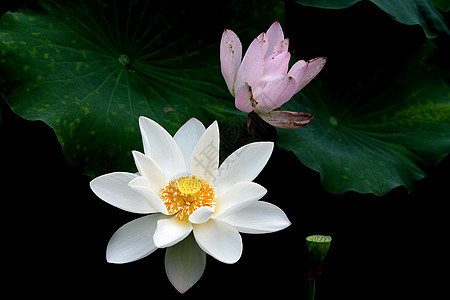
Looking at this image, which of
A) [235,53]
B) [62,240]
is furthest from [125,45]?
[62,240]

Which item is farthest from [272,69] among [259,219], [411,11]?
[411,11]

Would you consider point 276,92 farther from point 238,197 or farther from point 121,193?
point 121,193

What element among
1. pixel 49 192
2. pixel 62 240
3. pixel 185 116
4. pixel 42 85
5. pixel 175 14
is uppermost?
pixel 175 14

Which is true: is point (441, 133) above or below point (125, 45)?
below

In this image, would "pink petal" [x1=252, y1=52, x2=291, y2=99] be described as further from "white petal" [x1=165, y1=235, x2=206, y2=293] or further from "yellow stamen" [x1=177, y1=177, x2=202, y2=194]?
"white petal" [x1=165, y1=235, x2=206, y2=293]

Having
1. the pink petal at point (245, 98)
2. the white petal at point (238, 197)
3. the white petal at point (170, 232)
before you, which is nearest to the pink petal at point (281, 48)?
the pink petal at point (245, 98)

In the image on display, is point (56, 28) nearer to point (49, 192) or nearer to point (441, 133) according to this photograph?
point (49, 192)

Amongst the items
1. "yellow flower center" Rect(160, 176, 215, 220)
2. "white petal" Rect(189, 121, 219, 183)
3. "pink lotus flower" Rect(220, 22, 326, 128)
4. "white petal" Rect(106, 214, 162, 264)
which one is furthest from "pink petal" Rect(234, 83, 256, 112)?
"white petal" Rect(106, 214, 162, 264)
